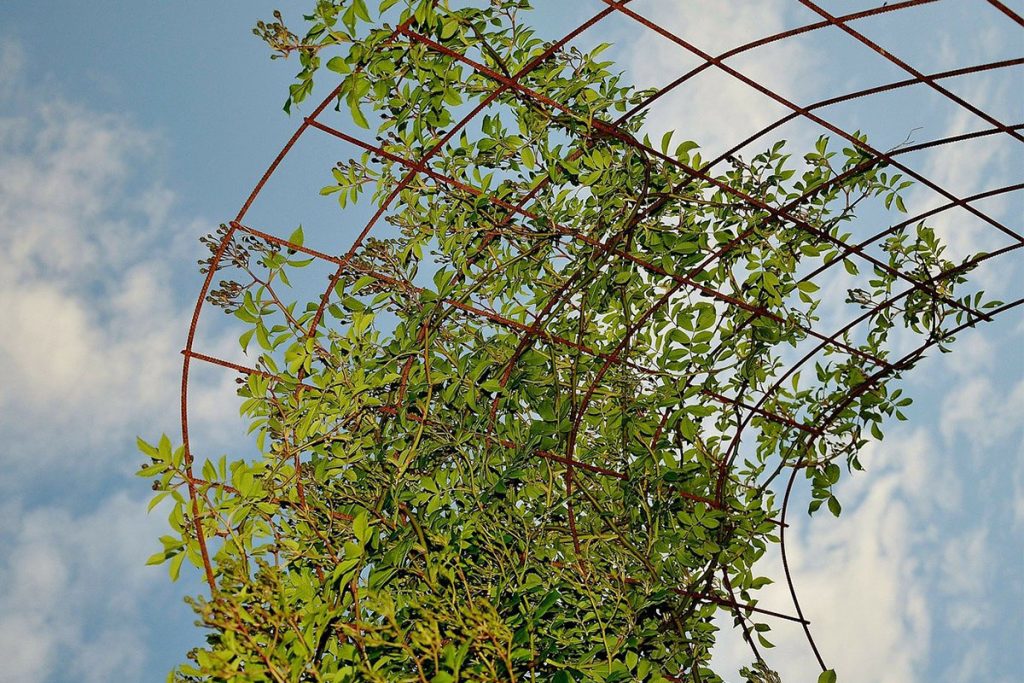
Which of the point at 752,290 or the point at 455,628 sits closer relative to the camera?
the point at 455,628

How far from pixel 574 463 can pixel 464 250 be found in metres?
1.10

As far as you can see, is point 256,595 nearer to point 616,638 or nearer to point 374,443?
point 374,443

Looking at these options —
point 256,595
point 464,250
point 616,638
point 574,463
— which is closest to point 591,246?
point 464,250

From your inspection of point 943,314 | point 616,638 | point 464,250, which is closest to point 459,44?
point 464,250

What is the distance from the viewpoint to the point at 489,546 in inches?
162

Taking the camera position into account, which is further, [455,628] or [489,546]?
[489,546]

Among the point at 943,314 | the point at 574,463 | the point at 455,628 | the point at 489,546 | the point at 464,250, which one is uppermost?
the point at 464,250

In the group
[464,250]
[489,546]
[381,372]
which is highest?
[464,250]

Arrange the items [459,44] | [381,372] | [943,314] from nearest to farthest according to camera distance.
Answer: [459,44] < [381,372] < [943,314]

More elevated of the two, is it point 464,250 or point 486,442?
point 464,250

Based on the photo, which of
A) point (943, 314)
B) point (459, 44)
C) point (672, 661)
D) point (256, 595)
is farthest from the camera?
point (943, 314)

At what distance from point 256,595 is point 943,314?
3.56 metres

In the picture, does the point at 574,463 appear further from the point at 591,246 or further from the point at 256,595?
the point at 256,595

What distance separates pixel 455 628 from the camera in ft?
12.1
